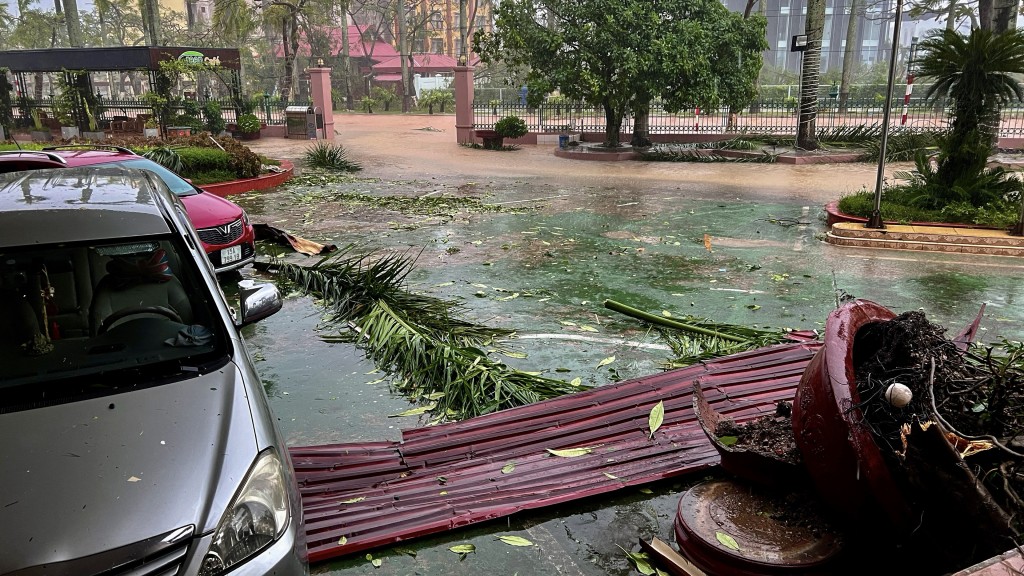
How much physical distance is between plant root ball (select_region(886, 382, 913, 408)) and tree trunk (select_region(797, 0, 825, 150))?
18780 millimetres

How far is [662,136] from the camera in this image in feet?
79.7

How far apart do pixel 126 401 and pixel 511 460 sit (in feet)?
7.04

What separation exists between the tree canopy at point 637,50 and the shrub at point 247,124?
1001cm

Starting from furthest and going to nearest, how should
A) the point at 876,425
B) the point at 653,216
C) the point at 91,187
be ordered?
the point at 653,216 < the point at 91,187 < the point at 876,425

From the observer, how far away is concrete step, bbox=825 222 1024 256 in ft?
31.9

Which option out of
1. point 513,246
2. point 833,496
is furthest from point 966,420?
point 513,246

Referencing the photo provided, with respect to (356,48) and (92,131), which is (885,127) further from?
(356,48)

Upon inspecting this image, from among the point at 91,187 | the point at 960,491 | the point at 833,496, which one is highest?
the point at 91,187

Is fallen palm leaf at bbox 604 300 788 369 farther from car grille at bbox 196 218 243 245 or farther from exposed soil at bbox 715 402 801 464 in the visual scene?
car grille at bbox 196 218 243 245

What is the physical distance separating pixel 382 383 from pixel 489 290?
2.64 metres

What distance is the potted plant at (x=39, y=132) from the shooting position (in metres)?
25.9

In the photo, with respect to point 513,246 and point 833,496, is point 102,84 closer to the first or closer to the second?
point 513,246

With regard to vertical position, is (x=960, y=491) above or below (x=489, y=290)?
above

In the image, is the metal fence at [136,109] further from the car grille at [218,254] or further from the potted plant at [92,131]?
the car grille at [218,254]
